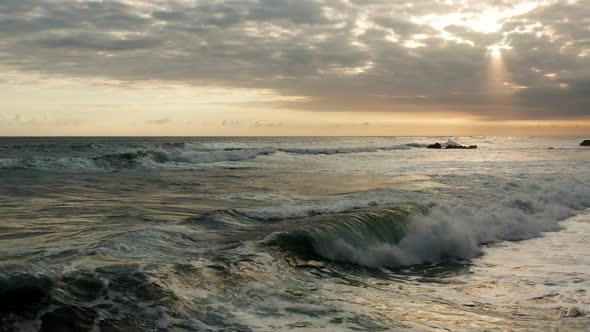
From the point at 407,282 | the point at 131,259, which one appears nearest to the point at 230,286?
the point at 131,259

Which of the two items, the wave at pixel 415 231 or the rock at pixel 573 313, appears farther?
the wave at pixel 415 231

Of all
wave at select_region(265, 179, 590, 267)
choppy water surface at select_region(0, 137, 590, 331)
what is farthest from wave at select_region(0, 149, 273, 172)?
wave at select_region(265, 179, 590, 267)

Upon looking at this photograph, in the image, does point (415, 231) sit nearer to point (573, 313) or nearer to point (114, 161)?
point (573, 313)

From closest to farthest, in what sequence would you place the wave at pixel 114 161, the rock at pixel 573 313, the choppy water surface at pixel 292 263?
1. the choppy water surface at pixel 292 263
2. the rock at pixel 573 313
3. the wave at pixel 114 161

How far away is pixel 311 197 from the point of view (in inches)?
584

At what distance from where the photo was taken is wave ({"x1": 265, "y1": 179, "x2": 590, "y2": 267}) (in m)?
8.23

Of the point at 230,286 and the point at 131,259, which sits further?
the point at 131,259

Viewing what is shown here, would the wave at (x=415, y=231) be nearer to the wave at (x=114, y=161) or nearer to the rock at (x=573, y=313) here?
the rock at (x=573, y=313)

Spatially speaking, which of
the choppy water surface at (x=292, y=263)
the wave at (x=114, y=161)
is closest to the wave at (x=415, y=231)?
the choppy water surface at (x=292, y=263)

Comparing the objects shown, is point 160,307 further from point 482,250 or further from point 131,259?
point 482,250

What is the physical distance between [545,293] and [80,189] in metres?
14.9

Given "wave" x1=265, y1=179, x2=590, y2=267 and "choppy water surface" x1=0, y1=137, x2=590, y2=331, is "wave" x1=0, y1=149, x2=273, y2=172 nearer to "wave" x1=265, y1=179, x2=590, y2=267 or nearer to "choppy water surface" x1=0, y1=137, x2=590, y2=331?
"choppy water surface" x1=0, y1=137, x2=590, y2=331

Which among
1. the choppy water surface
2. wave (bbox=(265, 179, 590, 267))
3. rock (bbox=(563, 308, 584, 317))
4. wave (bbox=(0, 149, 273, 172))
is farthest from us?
wave (bbox=(0, 149, 273, 172))

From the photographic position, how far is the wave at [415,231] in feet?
27.0
